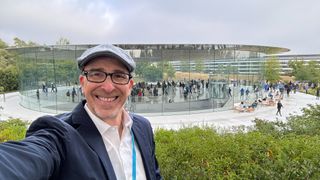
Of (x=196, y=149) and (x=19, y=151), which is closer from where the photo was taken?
(x=19, y=151)

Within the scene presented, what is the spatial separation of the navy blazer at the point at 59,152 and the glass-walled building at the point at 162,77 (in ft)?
64.8

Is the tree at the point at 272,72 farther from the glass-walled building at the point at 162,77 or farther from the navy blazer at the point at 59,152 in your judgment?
the navy blazer at the point at 59,152

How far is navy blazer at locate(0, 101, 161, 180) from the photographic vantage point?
113cm

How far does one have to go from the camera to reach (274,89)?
3950cm

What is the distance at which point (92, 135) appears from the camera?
66.7 inches

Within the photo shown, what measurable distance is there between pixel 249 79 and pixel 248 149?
87.6 feet

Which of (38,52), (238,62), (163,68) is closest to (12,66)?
(38,52)

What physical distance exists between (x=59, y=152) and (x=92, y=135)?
0.30 metres

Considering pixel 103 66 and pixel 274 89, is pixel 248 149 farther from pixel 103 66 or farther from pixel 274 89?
pixel 274 89

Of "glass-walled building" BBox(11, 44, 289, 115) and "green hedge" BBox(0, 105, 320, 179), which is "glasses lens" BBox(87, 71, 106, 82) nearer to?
"green hedge" BBox(0, 105, 320, 179)

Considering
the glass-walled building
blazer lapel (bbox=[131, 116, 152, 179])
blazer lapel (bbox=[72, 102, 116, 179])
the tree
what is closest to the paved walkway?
the glass-walled building

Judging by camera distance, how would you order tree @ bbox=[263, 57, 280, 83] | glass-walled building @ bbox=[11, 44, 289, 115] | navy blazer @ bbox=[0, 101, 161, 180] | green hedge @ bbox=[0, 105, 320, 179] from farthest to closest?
tree @ bbox=[263, 57, 280, 83] < glass-walled building @ bbox=[11, 44, 289, 115] < green hedge @ bbox=[0, 105, 320, 179] < navy blazer @ bbox=[0, 101, 161, 180]

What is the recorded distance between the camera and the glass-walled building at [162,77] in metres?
22.9

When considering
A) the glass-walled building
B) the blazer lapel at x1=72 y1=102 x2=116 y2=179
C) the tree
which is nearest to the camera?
the blazer lapel at x1=72 y1=102 x2=116 y2=179
